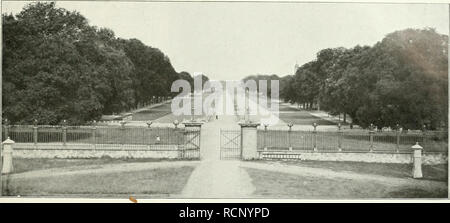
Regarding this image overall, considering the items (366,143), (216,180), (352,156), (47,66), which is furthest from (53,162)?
(366,143)

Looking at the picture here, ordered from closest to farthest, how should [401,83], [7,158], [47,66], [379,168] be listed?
1. [7,158]
2. [379,168]
3. [47,66]
4. [401,83]

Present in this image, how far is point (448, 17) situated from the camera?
55.0 ft

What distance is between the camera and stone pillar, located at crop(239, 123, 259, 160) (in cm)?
2139

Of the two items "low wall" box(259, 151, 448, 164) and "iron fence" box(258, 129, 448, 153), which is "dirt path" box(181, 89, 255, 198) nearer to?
"low wall" box(259, 151, 448, 164)

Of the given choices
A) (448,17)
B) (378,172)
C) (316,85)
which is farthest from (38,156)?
(316,85)

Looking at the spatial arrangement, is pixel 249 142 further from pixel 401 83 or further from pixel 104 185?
pixel 401 83

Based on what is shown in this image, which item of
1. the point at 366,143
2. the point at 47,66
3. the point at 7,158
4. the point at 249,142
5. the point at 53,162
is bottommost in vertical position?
the point at 53,162

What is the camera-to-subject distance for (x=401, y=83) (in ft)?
84.6

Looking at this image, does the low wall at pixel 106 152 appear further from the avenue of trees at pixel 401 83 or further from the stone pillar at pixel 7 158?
the avenue of trees at pixel 401 83

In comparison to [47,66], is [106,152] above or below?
below

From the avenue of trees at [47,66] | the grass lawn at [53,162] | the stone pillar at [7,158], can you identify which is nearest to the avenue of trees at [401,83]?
the grass lawn at [53,162]

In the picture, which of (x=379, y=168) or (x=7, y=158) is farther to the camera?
(x=379, y=168)

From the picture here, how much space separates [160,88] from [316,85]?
21.1 meters

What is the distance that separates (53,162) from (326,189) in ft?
36.3
